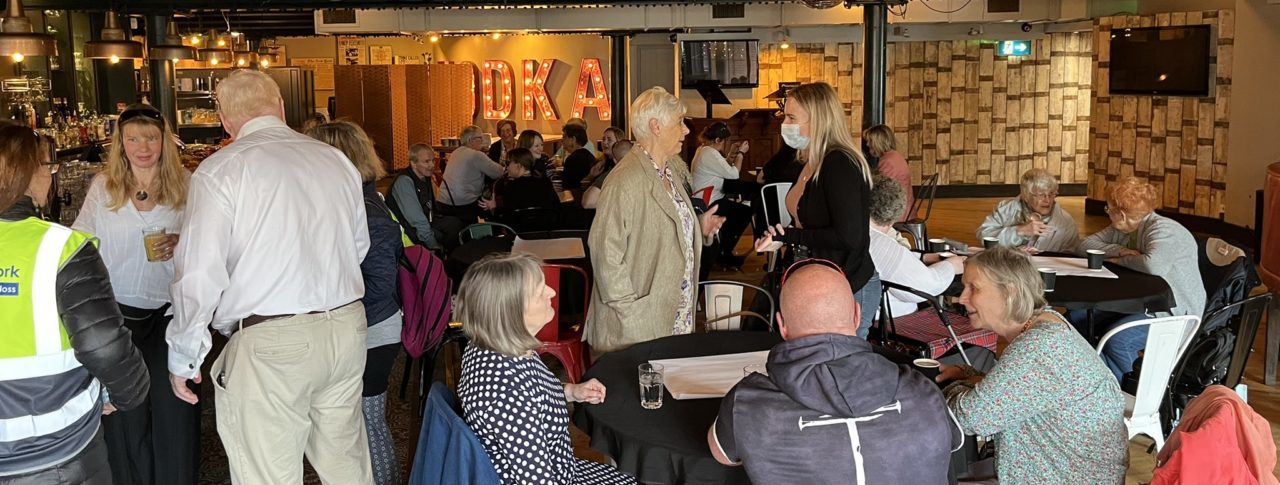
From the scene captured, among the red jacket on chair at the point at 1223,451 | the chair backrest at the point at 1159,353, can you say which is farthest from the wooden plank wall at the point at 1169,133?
the red jacket on chair at the point at 1223,451

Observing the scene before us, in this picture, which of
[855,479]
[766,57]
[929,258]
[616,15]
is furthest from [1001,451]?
[766,57]

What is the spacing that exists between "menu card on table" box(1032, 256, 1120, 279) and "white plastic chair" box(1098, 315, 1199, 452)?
117 cm

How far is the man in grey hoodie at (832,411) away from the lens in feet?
8.43

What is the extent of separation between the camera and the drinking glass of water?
3307 millimetres

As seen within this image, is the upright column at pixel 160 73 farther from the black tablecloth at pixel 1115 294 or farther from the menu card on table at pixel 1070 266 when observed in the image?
the black tablecloth at pixel 1115 294

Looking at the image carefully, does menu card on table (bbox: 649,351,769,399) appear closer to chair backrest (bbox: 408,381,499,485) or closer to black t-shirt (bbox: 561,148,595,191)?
chair backrest (bbox: 408,381,499,485)

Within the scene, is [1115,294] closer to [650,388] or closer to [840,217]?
[840,217]

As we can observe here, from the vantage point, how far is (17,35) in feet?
23.0

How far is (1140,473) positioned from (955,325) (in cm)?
102

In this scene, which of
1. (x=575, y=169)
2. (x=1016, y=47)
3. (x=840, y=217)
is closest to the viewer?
(x=840, y=217)

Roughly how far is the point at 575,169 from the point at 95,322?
7.84m

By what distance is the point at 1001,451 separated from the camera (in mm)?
3293

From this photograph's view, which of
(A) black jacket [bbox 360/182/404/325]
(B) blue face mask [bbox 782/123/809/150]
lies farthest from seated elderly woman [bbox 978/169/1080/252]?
(A) black jacket [bbox 360/182/404/325]

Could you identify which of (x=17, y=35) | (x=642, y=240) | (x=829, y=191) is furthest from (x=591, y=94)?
(x=642, y=240)
